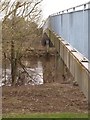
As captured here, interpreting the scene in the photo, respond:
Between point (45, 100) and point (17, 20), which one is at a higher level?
point (17, 20)

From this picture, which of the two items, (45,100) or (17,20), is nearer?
(45,100)

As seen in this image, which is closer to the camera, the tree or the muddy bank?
the muddy bank

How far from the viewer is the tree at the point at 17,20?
1767 cm

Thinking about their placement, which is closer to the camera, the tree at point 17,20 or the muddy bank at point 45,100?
the muddy bank at point 45,100

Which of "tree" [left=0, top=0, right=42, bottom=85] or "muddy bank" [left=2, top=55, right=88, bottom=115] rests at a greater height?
"tree" [left=0, top=0, right=42, bottom=85]

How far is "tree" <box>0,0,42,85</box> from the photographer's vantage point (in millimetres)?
17670

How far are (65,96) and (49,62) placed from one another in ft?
61.8

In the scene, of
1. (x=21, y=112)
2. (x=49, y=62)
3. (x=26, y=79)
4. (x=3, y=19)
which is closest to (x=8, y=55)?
(x=26, y=79)

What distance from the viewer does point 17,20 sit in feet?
60.0

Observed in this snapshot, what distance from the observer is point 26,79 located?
20609mm

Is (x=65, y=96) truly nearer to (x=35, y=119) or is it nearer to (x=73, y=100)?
(x=73, y=100)

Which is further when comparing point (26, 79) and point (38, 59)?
point (38, 59)

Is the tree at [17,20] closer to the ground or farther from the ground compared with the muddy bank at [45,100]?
farther from the ground

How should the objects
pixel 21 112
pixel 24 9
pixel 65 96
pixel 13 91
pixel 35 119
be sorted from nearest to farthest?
1. pixel 35 119
2. pixel 21 112
3. pixel 65 96
4. pixel 13 91
5. pixel 24 9
